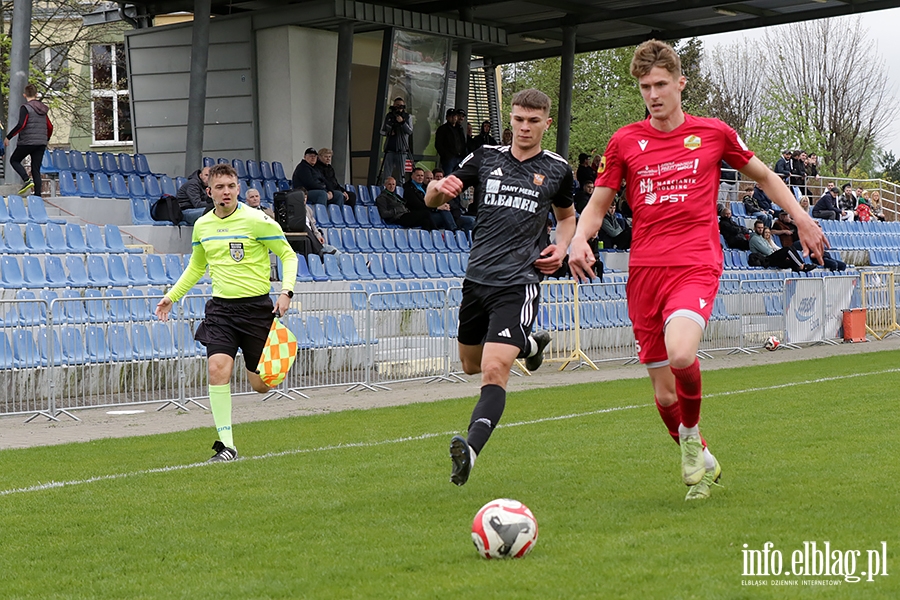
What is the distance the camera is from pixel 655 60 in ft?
21.2

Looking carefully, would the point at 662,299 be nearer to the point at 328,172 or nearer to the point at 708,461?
the point at 708,461

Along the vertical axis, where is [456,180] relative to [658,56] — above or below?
below

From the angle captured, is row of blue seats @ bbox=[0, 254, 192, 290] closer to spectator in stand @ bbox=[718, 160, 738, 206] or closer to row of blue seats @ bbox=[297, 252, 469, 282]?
row of blue seats @ bbox=[297, 252, 469, 282]

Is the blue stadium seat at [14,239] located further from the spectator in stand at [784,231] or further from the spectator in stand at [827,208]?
the spectator in stand at [827,208]

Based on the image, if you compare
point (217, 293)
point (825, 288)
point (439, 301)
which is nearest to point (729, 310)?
point (825, 288)

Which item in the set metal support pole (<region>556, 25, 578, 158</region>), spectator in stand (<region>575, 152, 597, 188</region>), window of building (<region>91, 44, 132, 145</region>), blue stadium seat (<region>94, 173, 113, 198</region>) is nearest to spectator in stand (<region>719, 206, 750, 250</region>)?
spectator in stand (<region>575, 152, 597, 188</region>)

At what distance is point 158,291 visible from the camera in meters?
15.9

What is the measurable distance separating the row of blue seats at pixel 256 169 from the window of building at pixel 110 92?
22.2m

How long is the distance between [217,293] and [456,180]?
283 cm

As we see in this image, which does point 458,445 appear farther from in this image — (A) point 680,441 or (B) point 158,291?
(B) point 158,291

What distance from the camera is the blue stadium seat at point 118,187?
2177 cm

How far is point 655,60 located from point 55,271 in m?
11.8

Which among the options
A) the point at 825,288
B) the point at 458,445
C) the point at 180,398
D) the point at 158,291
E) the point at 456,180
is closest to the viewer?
the point at 458,445

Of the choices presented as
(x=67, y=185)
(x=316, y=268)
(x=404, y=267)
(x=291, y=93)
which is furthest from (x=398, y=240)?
(x=67, y=185)
